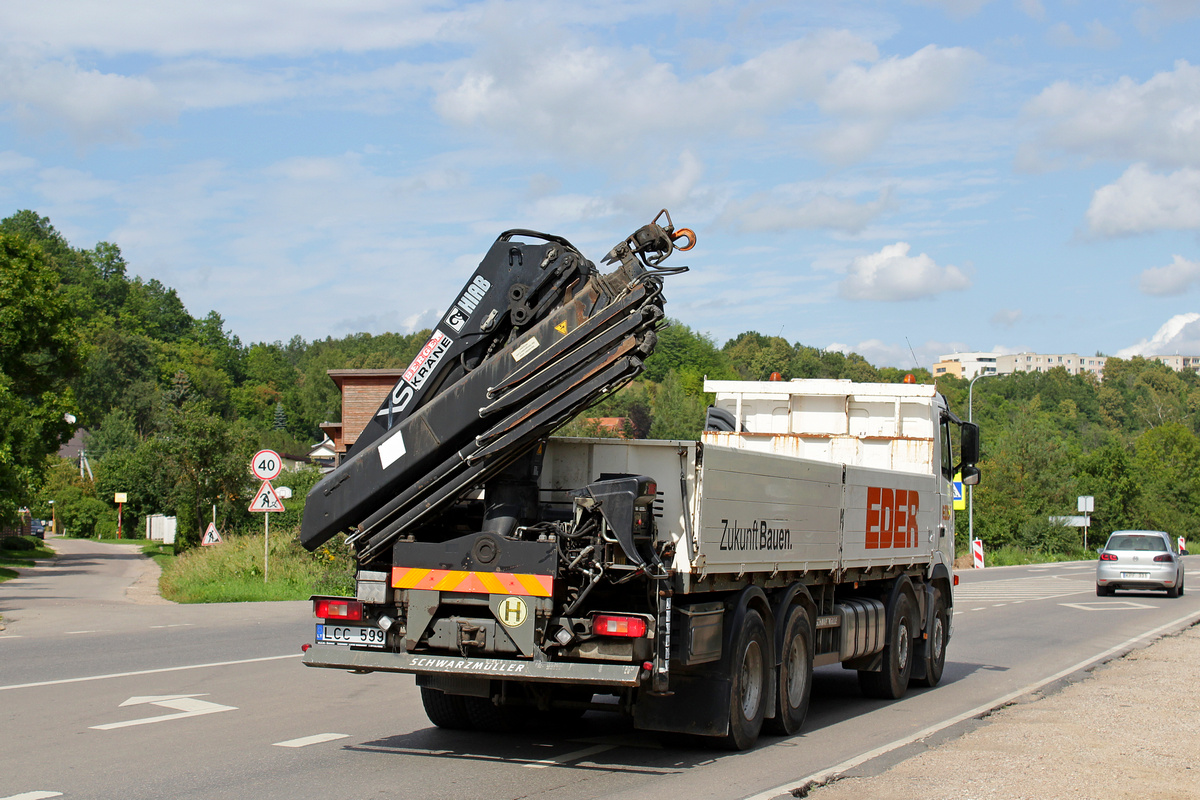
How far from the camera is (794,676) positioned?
32.2 feet

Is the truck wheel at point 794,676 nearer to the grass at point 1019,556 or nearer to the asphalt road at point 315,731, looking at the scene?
the asphalt road at point 315,731

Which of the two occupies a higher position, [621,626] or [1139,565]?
[621,626]

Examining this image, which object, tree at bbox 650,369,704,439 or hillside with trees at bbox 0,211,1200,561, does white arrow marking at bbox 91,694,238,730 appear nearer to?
hillside with trees at bbox 0,211,1200,561

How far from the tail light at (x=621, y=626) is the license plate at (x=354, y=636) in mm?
1606

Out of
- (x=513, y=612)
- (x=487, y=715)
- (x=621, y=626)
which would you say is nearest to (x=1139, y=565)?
(x=487, y=715)

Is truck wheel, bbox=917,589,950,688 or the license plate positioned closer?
the license plate

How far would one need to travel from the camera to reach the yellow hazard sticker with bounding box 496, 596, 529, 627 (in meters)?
7.69

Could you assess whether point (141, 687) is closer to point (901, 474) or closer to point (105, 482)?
point (901, 474)

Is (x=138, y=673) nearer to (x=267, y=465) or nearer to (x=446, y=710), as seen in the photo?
(x=446, y=710)

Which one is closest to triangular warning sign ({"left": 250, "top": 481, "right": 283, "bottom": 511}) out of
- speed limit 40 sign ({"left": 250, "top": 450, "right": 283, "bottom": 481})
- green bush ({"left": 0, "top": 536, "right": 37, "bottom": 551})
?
speed limit 40 sign ({"left": 250, "top": 450, "right": 283, "bottom": 481})

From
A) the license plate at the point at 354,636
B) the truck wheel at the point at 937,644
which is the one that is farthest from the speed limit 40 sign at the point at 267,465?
the license plate at the point at 354,636

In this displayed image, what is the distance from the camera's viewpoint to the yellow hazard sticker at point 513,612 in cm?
769

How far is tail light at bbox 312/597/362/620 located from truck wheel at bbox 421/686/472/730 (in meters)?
1.35

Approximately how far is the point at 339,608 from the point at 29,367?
1503 inches
